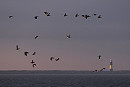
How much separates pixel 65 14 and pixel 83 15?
2764 millimetres

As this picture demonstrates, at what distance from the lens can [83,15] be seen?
63094 millimetres

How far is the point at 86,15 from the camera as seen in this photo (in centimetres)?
6375

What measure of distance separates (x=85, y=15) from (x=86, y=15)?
0.35 meters

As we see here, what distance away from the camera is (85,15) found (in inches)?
2498

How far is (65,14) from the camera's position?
205 ft

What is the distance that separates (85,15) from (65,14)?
125 inches

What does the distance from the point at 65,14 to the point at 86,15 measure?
11.3 ft

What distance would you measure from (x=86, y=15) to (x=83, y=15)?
2.67 feet
